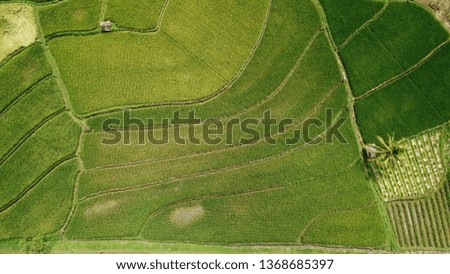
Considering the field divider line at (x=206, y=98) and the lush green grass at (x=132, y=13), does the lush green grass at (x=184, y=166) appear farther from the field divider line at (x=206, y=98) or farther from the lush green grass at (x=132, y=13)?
the lush green grass at (x=132, y=13)

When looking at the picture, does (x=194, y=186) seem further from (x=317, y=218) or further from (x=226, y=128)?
(x=317, y=218)

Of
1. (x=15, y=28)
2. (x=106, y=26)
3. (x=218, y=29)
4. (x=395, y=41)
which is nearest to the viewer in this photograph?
(x=15, y=28)

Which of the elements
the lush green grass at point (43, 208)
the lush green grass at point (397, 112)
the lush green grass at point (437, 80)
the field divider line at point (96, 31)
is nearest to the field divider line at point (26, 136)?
the lush green grass at point (43, 208)

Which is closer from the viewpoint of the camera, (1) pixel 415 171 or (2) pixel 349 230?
(2) pixel 349 230

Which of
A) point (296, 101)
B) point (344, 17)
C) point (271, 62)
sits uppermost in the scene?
point (344, 17)

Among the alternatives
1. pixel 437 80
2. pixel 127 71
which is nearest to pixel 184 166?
pixel 127 71

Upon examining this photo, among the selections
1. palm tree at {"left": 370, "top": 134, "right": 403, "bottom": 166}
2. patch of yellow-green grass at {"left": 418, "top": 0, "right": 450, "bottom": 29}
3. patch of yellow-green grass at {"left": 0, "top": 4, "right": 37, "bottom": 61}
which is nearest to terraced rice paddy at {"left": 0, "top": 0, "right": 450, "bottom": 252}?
patch of yellow-green grass at {"left": 0, "top": 4, "right": 37, "bottom": 61}

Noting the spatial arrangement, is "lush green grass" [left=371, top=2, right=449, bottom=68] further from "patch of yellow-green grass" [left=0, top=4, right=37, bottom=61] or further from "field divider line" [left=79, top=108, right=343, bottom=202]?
"patch of yellow-green grass" [left=0, top=4, right=37, bottom=61]
